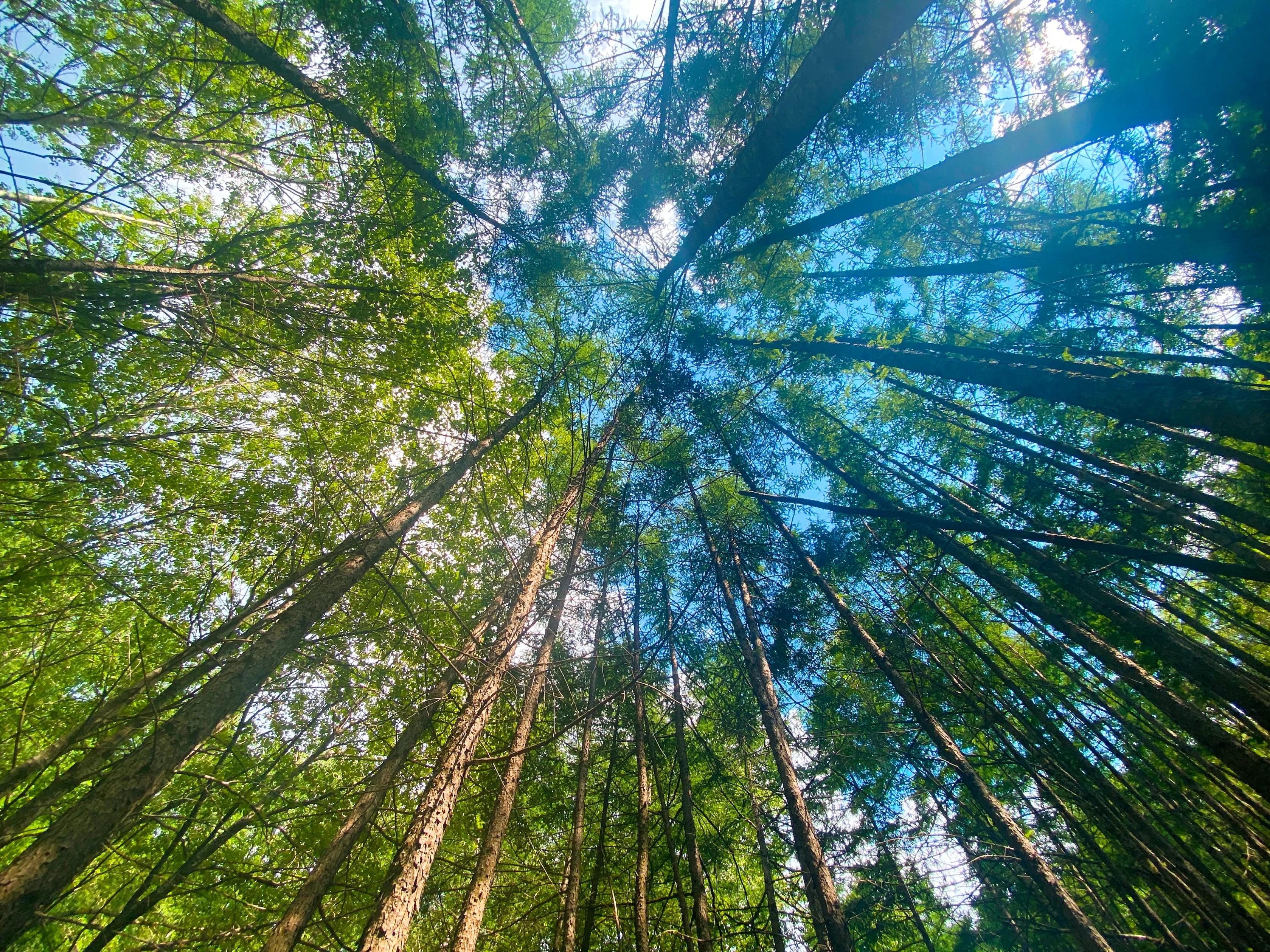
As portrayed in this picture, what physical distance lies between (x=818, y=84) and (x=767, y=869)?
7.87 metres

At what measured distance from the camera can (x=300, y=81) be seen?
3834 mm

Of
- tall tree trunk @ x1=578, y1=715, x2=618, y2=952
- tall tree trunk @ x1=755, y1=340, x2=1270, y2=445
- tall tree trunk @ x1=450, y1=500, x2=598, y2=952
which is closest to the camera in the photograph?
tall tree trunk @ x1=755, y1=340, x2=1270, y2=445

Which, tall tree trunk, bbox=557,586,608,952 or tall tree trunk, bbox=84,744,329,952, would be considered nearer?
tall tree trunk, bbox=84,744,329,952

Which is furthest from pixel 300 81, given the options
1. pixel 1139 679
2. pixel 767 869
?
pixel 1139 679

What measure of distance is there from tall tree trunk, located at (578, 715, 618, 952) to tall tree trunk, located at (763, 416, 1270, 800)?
461 centimetres

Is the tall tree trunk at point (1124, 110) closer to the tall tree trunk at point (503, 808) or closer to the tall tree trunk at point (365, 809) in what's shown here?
the tall tree trunk at point (503, 808)

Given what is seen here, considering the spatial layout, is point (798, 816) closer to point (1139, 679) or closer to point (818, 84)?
point (1139, 679)

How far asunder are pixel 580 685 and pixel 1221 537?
265 inches

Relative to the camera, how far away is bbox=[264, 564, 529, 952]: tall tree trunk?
118 inches

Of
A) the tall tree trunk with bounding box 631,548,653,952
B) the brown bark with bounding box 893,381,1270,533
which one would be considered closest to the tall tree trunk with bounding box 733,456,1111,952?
the tall tree trunk with bounding box 631,548,653,952

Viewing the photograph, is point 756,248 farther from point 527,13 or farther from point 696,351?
point 527,13

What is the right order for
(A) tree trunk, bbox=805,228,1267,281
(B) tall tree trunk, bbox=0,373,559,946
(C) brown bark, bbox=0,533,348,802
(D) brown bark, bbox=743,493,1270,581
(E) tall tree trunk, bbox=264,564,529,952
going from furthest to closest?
(A) tree trunk, bbox=805,228,1267,281, (E) tall tree trunk, bbox=264,564,529,952, (C) brown bark, bbox=0,533,348,802, (B) tall tree trunk, bbox=0,373,559,946, (D) brown bark, bbox=743,493,1270,581

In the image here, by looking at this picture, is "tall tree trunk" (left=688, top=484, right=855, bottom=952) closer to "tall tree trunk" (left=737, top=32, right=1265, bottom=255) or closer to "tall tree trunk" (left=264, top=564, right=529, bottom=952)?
"tall tree trunk" (left=264, top=564, right=529, bottom=952)

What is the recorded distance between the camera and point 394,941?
2.08 meters
